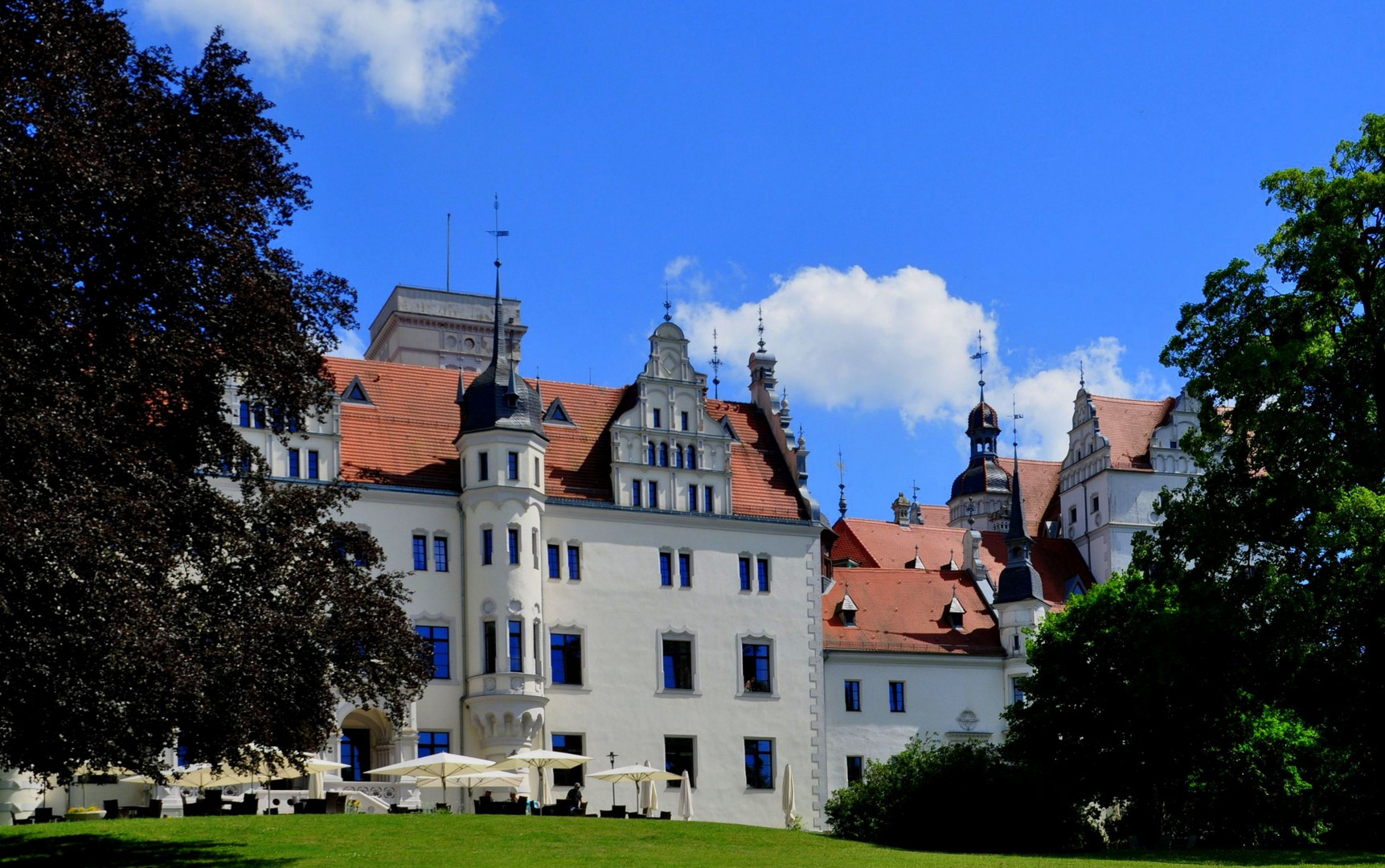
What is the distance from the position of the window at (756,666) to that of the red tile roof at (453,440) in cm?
450

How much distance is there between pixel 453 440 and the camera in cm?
5481

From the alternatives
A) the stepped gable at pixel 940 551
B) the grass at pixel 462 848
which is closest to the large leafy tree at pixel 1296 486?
the grass at pixel 462 848

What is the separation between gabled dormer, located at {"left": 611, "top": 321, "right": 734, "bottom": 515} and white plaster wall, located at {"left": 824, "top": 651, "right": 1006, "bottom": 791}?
7.68 m

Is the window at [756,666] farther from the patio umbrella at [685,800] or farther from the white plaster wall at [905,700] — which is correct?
the patio umbrella at [685,800]

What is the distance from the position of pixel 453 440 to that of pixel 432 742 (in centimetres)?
984

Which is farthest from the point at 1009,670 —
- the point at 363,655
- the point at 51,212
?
the point at 51,212

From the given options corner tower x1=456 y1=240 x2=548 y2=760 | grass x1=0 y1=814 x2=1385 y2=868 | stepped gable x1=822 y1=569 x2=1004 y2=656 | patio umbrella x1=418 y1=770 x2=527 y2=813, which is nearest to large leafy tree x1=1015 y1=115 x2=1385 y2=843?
grass x1=0 y1=814 x2=1385 y2=868

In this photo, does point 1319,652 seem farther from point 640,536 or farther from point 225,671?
point 640,536

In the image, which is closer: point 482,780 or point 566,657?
point 482,780

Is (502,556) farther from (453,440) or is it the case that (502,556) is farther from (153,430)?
(153,430)

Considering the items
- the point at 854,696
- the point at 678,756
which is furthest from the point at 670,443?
the point at 854,696

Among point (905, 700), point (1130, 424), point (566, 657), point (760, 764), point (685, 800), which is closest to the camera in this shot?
point (685, 800)

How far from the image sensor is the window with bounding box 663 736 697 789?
54.7 m

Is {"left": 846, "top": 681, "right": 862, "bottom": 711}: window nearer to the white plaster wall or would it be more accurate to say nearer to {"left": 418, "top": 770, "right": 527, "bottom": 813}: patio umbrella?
the white plaster wall
